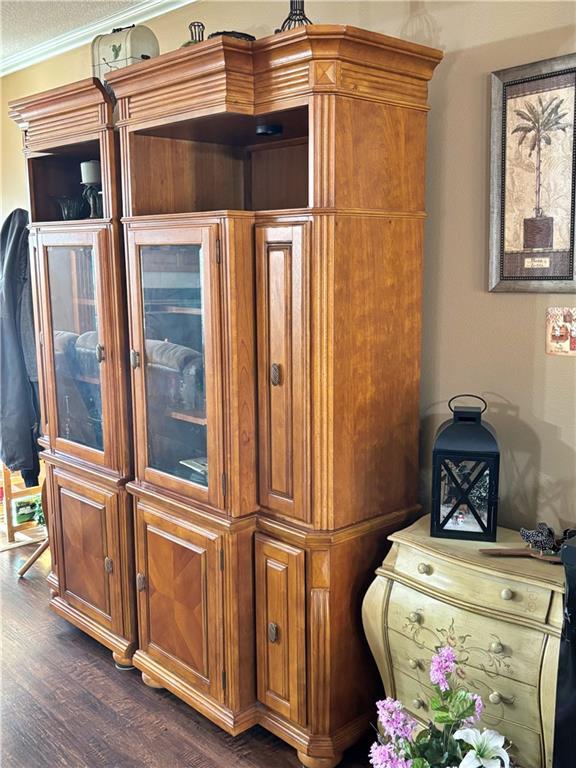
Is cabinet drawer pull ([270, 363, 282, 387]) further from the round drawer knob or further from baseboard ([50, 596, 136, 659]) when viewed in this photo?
baseboard ([50, 596, 136, 659])

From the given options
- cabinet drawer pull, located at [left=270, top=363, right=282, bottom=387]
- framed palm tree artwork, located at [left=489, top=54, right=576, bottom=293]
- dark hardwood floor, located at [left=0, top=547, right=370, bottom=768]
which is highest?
framed palm tree artwork, located at [left=489, top=54, right=576, bottom=293]

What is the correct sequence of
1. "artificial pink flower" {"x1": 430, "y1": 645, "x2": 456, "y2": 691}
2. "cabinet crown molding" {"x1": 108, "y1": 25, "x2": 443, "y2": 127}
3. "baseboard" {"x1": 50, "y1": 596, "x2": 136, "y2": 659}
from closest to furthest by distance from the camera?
"artificial pink flower" {"x1": 430, "y1": 645, "x2": 456, "y2": 691} < "cabinet crown molding" {"x1": 108, "y1": 25, "x2": 443, "y2": 127} < "baseboard" {"x1": 50, "y1": 596, "x2": 136, "y2": 659}

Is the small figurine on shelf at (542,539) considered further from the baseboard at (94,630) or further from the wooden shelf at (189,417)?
the baseboard at (94,630)

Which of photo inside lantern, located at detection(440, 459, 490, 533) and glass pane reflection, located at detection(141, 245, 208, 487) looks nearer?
photo inside lantern, located at detection(440, 459, 490, 533)

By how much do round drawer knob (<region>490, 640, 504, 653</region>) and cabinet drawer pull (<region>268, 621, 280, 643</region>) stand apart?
2.33 ft

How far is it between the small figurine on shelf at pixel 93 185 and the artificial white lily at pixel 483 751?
2.26m

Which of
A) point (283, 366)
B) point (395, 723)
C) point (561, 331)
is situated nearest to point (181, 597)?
point (283, 366)

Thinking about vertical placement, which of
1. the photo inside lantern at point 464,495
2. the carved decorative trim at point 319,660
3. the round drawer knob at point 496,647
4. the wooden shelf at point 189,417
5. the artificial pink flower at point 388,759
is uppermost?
the wooden shelf at point 189,417

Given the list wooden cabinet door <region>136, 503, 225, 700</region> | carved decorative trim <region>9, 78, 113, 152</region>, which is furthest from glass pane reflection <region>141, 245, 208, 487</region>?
carved decorative trim <region>9, 78, 113, 152</region>

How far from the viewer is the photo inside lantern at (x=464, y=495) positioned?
2.15 m

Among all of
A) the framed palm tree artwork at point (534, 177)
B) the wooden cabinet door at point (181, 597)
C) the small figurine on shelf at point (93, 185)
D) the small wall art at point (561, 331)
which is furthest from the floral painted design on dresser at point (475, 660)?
the small figurine on shelf at point (93, 185)

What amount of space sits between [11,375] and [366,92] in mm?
2407

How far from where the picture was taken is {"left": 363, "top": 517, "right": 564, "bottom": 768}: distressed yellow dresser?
1.87 m

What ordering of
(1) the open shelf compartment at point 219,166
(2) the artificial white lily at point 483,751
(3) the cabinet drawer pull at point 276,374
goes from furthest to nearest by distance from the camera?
(1) the open shelf compartment at point 219,166, (3) the cabinet drawer pull at point 276,374, (2) the artificial white lily at point 483,751
